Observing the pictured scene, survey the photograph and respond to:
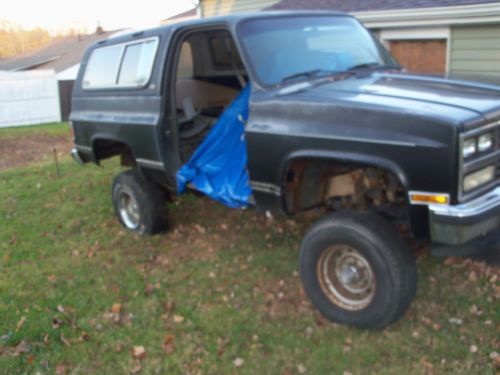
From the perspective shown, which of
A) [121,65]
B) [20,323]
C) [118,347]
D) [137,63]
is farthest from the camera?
[121,65]

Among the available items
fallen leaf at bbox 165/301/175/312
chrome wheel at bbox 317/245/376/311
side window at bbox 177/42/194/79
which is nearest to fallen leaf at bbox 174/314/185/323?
fallen leaf at bbox 165/301/175/312

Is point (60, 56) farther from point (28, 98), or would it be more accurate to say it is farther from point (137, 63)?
point (137, 63)

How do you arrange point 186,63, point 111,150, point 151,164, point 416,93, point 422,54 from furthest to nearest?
point 422,54 → point 111,150 → point 186,63 → point 151,164 → point 416,93

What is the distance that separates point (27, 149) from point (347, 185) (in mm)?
11455

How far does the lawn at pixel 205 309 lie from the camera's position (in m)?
3.82

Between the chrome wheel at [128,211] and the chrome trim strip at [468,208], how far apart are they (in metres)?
3.76

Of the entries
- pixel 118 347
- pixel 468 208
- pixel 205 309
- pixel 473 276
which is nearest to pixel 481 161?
pixel 468 208

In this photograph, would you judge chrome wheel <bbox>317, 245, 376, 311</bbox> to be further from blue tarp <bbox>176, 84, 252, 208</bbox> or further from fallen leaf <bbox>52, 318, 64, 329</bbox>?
fallen leaf <bbox>52, 318, 64, 329</bbox>

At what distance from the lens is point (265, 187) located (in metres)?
4.38

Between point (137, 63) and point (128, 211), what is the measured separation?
1751 mm

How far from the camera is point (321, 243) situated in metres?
4.10

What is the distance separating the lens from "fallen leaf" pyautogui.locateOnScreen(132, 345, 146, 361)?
3974mm

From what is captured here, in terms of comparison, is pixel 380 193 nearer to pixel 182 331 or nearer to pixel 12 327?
pixel 182 331

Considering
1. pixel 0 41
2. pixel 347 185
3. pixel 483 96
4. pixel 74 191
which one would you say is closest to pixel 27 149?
pixel 74 191
